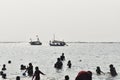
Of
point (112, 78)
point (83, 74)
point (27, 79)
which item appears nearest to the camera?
point (83, 74)

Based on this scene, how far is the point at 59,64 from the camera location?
1886 inches

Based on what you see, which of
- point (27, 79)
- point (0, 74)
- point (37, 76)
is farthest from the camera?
point (0, 74)

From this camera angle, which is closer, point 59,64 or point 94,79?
point 94,79

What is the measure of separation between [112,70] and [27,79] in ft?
29.5

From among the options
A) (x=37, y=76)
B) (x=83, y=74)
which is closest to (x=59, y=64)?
(x=37, y=76)

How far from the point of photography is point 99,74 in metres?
39.0

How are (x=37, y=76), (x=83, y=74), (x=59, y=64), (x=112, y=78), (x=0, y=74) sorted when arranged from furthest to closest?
(x=59, y=64)
(x=0, y=74)
(x=112, y=78)
(x=37, y=76)
(x=83, y=74)

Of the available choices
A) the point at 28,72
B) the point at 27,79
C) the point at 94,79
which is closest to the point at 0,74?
the point at 28,72

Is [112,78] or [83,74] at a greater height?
[83,74]

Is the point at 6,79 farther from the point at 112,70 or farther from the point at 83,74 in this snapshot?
the point at 83,74

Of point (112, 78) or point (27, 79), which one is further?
point (112, 78)

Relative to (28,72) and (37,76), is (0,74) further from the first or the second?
(37,76)

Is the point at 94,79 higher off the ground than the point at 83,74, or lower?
lower

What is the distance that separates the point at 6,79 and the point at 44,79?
350cm
